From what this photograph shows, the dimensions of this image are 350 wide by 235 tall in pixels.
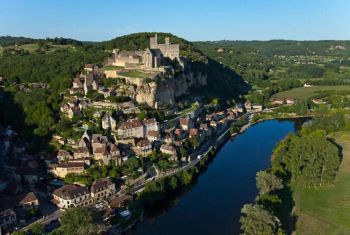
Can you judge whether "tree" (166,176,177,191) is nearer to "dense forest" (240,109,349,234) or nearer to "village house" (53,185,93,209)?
"village house" (53,185,93,209)

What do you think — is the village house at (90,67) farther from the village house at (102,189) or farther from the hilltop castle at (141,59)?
the village house at (102,189)

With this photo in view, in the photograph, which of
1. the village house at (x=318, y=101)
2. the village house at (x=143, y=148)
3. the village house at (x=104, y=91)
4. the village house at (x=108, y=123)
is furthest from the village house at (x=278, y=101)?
the village house at (x=108, y=123)

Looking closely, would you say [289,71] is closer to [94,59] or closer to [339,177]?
[94,59]

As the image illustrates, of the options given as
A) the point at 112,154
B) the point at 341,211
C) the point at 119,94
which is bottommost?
the point at 341,211

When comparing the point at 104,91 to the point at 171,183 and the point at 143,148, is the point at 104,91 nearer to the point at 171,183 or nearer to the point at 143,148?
the point at 143,148

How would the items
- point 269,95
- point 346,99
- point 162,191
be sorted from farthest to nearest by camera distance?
1. point 269,95
2. point 346,99
3. point 162,191

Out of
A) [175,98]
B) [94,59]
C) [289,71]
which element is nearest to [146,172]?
[175,98]
